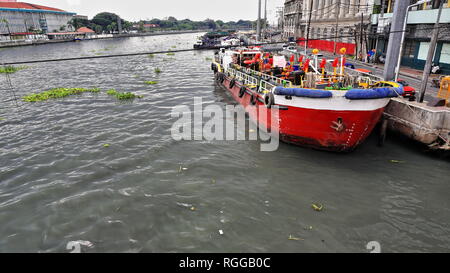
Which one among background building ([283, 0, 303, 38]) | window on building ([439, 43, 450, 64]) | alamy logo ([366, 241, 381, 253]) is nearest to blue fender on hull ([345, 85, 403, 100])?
alamy logo ([366, 241, 381, 253])

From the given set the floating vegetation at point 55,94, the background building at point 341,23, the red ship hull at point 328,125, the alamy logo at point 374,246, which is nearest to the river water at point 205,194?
the alamy logo at point 374,246

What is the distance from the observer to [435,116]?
418 inches

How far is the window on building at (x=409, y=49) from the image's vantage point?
2534 cm

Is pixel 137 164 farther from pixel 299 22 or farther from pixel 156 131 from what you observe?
pixel 299 22

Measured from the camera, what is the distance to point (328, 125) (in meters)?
10.2

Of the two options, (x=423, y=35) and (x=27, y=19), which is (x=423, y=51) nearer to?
(x=423, y=35)

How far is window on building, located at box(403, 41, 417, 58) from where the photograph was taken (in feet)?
83.1

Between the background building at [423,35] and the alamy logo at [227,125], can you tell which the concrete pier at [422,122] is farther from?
the background building at [423,35]

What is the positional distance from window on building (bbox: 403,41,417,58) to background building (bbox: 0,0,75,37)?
11516 cm

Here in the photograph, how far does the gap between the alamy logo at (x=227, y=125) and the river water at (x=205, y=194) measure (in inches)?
26.6

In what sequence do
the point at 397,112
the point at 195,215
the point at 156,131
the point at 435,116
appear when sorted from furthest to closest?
1. the point at 156,131
2. the point at 397,112
3. the point at 435,116
4. the point at 195,215

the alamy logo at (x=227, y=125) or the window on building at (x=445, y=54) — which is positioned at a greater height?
the window on building at (x=445, y=54)

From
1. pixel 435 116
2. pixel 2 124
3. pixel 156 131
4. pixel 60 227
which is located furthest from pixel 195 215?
pixel 2 124
